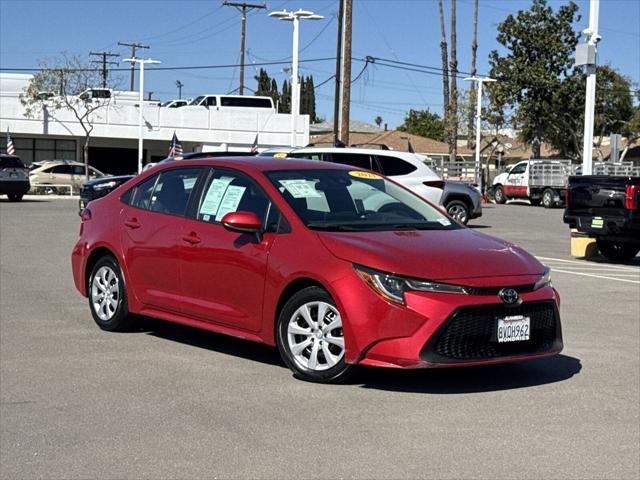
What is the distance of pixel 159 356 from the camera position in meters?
8.28

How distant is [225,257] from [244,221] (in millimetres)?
454

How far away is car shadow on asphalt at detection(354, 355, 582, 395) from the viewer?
23.8ft

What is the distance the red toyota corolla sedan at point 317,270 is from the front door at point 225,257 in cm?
1

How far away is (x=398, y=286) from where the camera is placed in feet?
22.2

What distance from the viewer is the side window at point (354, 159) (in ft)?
68.6

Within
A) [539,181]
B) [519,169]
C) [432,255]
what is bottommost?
[432,255]

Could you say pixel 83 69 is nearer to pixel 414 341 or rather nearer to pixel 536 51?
pixel 536 51

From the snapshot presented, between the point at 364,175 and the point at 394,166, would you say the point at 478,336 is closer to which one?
the point at 364,175

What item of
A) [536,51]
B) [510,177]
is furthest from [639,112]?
[510,177]

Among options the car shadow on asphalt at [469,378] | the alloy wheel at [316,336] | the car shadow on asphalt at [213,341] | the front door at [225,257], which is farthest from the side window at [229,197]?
the car shadow on asphalt at [469,378]

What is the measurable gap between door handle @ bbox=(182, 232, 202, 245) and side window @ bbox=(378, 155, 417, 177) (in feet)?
45.4

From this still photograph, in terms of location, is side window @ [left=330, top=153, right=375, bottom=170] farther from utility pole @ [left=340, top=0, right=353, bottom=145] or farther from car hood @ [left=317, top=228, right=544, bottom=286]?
utility pole @ [left=340, top=0, right=353, bottom=145]

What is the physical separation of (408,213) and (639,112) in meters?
62.4

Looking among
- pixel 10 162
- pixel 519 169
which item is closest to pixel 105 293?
pixel 10 162
